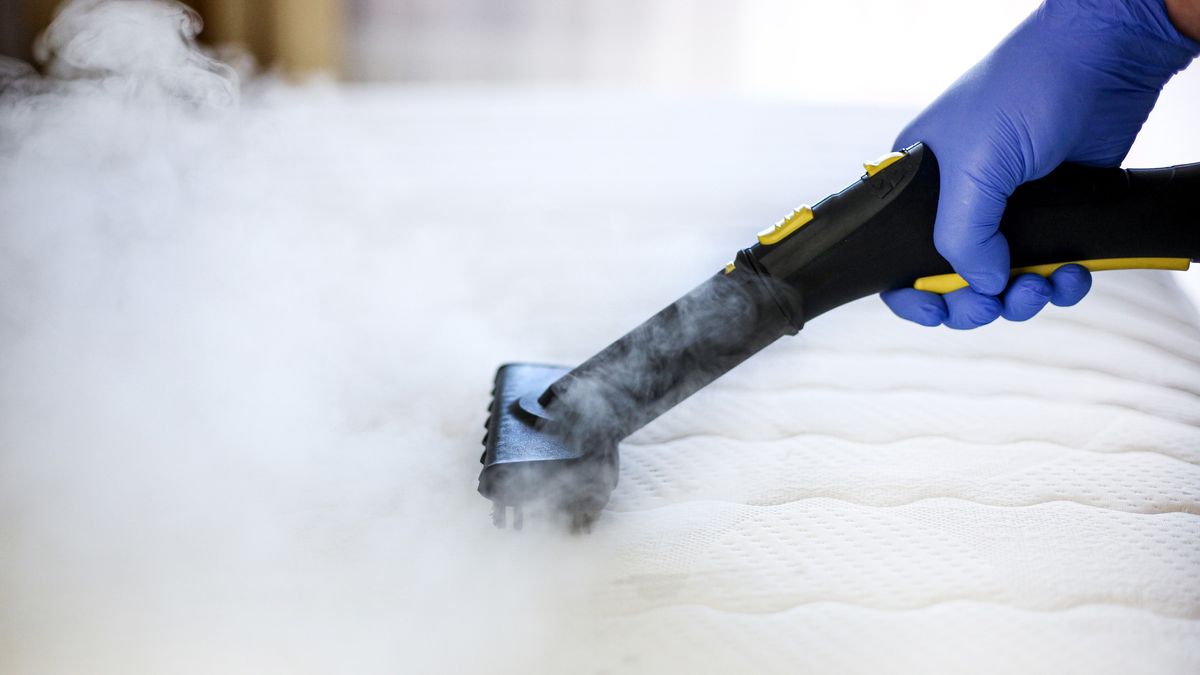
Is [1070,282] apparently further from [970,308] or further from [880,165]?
[880,165]

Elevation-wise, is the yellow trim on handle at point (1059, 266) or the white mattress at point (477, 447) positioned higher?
the yellow trim on handle at point (1059, 266)

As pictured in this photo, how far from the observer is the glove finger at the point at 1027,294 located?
0.91 metres

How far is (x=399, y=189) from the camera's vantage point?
1.54m

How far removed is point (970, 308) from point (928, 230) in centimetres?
12

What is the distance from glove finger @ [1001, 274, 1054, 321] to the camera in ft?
3.00

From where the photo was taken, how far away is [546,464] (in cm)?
77

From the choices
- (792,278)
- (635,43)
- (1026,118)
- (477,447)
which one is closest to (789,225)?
(792,278)

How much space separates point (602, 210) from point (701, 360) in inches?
27.7

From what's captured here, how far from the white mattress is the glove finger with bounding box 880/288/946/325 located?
0.35ft

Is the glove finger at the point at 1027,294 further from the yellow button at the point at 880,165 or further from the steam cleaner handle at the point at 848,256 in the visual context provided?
the yellow button at the point at 880,165

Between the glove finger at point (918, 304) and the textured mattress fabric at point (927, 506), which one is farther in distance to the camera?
the glove finger at point (918, 304)

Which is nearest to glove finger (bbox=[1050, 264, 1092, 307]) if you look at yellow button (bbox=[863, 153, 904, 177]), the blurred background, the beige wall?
yellow button (bbox=[863, 153, 904, 177])

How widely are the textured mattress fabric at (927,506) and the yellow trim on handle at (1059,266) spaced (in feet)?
0.50

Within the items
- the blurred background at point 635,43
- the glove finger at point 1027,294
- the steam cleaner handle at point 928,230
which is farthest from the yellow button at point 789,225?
the blurred background at point 635,43
